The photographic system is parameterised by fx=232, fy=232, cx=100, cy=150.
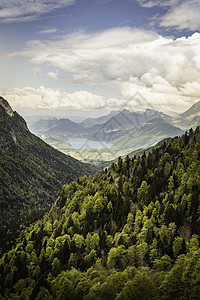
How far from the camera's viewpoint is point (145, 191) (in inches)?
6196

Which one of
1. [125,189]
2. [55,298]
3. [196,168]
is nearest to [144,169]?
[125,189]

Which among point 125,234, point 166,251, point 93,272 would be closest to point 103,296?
point 93,272

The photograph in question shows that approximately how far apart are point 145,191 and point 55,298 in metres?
85.7

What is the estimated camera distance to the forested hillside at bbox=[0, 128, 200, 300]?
271ft

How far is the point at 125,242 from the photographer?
393ft

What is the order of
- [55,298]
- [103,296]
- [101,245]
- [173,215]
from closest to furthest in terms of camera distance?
[103,296]
[55,298]
[173,215]
[101,245]

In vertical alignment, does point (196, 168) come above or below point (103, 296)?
above

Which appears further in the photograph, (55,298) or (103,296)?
(55,298)

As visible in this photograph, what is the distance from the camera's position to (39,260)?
138625mm

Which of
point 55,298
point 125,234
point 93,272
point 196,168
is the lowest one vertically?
point 55,298

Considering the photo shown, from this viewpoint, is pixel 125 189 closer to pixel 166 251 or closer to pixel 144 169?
pixel 144 169

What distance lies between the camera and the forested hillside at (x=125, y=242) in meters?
82.5

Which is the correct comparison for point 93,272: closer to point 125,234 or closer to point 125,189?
point 125,234

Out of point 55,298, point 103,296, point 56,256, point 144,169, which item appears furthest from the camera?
point 144,169
